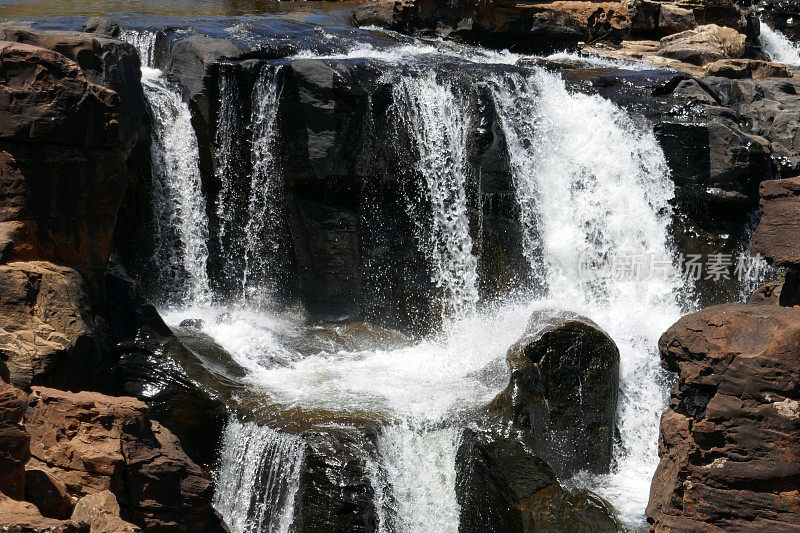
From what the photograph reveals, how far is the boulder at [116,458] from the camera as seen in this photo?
541cm

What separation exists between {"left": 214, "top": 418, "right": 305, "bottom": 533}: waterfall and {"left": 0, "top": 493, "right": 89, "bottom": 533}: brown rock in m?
2.85

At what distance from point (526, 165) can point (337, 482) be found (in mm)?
5501

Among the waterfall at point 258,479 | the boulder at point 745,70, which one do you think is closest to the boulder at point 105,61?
the waterfall at point 258,479

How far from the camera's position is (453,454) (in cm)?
761

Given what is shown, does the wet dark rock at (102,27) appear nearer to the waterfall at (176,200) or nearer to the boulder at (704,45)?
the waterfall at (176,200)

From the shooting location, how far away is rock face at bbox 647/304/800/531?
482 cm

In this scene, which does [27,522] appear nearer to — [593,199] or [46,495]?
[46,495]

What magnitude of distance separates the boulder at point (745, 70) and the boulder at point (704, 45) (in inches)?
31.2

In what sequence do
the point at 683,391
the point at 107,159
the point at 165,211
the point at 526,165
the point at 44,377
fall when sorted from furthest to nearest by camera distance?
the point at 526,165
the point at 165,211
the point at 107,159
the point at 44,377
the point at 683,391

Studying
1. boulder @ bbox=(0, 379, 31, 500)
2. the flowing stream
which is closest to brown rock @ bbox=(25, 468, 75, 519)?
boulder @ bbox=(0, 379, 31, 500)

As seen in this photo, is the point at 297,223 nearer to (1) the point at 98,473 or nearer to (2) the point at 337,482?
(2) the point at 337,482

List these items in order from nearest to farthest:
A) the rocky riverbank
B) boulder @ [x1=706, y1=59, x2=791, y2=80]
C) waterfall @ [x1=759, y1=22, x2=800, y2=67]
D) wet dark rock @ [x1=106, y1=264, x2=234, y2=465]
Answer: the rocky riverbank → wet dark rock @ [x1=106, y1=264, x2=234, y2=465] → boulder @ [x1=706, y1=59, x2=791, y2=80] → waterfall @ [x1=759, y1=22, x2=800, y2=67]

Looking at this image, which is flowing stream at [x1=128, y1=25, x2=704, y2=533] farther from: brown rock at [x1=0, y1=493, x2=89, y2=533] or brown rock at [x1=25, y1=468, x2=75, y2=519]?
brown rock at [x1=0, y1=493, x2=89, y2=533]

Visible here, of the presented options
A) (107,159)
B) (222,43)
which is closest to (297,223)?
(222,43)
